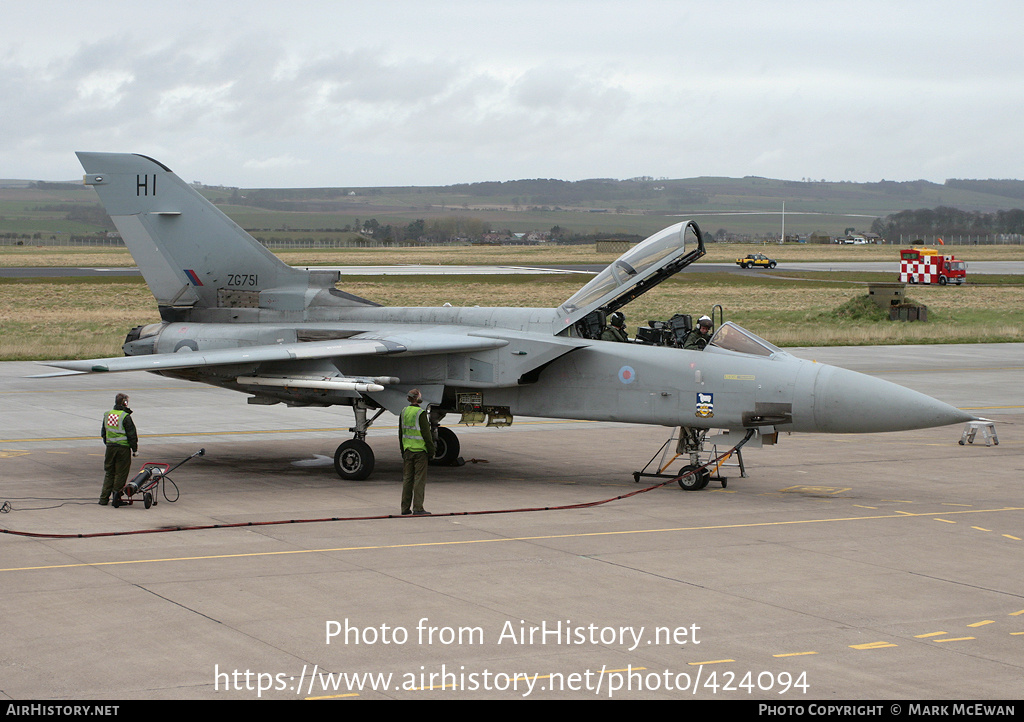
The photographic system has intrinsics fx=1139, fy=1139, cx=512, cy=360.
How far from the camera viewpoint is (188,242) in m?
19.3

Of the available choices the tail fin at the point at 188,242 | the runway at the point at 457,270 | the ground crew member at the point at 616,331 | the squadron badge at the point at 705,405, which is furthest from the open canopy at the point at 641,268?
the runway at the point at 457,270

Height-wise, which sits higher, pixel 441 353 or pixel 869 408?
pixel 441 353

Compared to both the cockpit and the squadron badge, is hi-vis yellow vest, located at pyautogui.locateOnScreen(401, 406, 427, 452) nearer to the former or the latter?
the cockpit

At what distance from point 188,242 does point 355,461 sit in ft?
17.1

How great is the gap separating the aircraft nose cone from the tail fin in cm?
853

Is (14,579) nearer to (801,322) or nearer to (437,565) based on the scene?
(437,565)

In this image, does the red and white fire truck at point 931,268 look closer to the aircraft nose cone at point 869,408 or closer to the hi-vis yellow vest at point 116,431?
the aircraft nose cone at point 869,408

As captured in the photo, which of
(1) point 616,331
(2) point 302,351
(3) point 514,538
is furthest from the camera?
(1) point 616,331

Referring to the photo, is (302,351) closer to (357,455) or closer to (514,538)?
(357,455)

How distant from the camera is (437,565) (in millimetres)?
11867

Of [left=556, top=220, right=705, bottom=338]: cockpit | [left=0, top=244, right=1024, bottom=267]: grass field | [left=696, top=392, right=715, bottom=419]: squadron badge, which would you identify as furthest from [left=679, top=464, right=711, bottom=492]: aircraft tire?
[left=0, top=244, right=1024, bottom=267]: grass field

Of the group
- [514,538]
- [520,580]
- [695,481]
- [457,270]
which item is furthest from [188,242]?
[457,270]

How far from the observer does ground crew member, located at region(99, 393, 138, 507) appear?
14.6 metres
